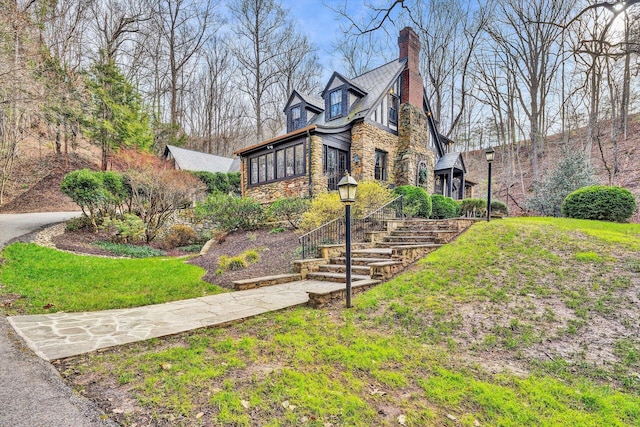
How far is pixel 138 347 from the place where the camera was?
3113 mm

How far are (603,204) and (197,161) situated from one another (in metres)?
22.8

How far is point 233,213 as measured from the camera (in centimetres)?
1131

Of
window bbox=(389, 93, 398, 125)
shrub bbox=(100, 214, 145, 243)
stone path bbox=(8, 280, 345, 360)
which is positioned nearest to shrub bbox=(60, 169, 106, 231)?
shrub bbox=(100, 214, 145, 243)

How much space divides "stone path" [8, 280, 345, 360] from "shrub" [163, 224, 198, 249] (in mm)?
7254

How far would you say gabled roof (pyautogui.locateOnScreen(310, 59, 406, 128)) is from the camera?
1352 centimetres

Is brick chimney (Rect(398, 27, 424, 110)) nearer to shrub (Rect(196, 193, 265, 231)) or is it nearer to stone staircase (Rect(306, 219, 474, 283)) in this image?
stone staircase (Rect(306, 219, 474, 283))

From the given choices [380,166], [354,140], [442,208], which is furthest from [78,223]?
[442,208]

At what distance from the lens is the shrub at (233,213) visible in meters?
11.3

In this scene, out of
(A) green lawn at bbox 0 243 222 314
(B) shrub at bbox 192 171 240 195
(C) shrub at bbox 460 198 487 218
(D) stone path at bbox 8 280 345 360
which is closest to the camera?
(D) stone path at bbox 8 280 345 360

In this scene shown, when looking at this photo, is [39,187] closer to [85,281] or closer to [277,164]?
[277,164]

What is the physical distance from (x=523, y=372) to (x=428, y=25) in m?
21.3

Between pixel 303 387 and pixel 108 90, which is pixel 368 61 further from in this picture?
pixel 303 387

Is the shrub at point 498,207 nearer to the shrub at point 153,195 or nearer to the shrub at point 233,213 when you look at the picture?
the shrub at point 233,213

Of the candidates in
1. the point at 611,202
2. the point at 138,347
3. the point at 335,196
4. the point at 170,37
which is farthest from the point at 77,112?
the point at 170,37
